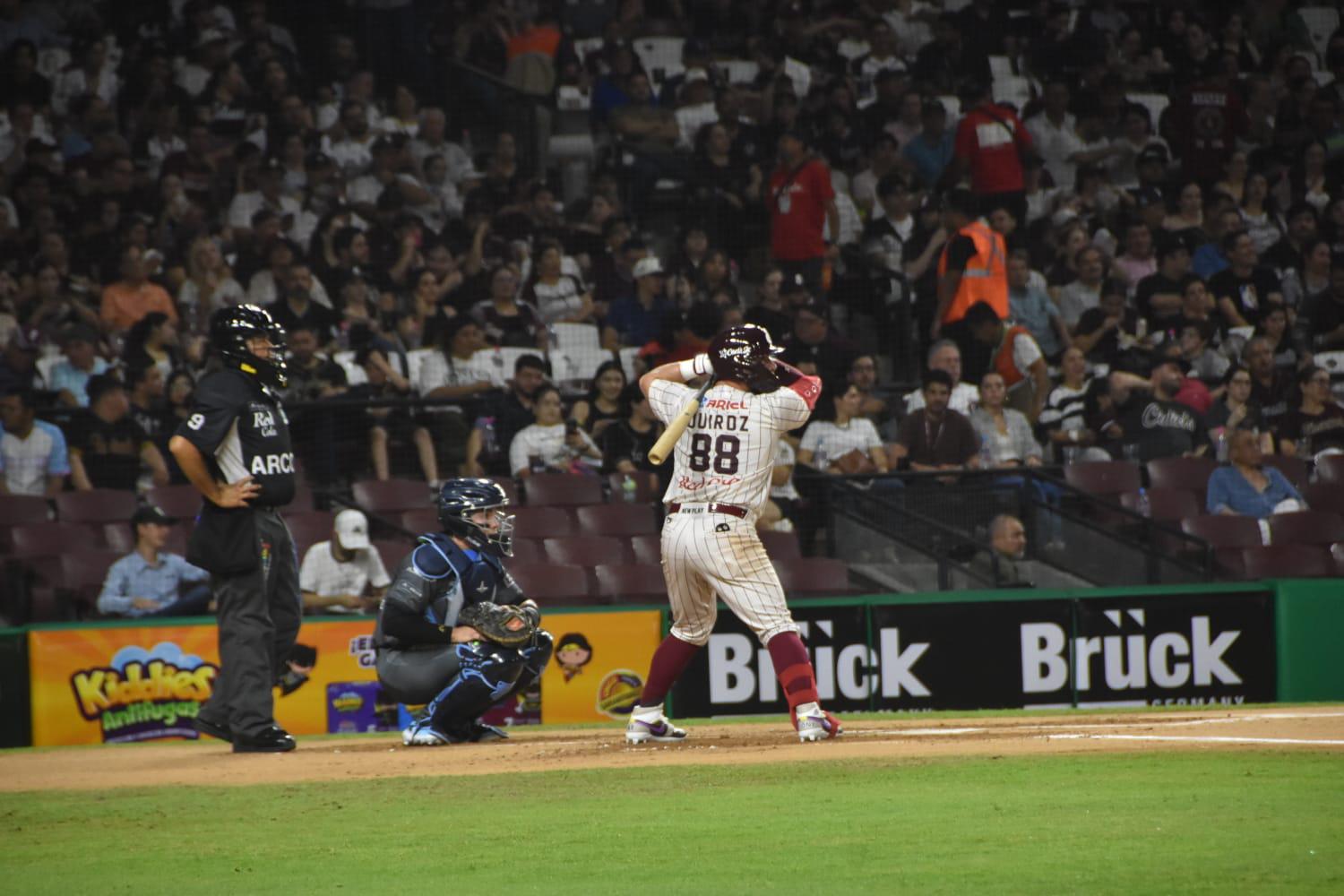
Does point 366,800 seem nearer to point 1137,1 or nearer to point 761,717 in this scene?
point 761,717

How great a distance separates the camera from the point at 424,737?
28.3 feet

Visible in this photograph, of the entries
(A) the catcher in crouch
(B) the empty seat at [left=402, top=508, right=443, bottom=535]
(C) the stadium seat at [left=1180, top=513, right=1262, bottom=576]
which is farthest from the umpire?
(C) the stadium seat at [left=1180, top=513, right=1262, bottom=576]

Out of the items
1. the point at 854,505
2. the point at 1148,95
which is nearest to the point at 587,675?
the point at 854,505

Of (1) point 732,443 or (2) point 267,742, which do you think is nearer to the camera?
(1) point 732,443

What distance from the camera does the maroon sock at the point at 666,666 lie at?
8.24 metres

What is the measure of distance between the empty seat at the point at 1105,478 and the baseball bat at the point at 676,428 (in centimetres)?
550

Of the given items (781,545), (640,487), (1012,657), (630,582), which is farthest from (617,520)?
(1012,657)

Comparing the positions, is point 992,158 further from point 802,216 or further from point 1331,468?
point 1331,468

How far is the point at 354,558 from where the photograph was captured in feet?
38.9

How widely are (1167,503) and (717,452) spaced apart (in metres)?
6.12

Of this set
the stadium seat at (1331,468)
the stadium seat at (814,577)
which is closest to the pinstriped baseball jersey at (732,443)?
the stadium seat at (814,577)

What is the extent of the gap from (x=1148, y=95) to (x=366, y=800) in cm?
1354

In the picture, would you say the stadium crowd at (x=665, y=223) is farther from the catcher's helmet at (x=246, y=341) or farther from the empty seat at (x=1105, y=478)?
the catcher's helmet at (x=246, y=341)

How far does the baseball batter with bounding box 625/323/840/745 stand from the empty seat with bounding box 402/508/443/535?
4.53 metres
